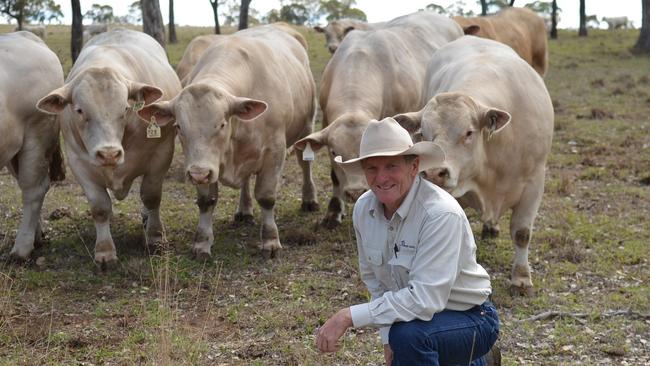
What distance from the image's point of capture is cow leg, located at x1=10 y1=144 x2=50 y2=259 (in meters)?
7.52

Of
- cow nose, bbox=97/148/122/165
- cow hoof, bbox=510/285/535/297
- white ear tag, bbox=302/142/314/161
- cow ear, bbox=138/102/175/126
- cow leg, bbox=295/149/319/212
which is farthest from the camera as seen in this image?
cow leg, bbox=295/149/319/212

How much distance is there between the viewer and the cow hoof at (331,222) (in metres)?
8.57

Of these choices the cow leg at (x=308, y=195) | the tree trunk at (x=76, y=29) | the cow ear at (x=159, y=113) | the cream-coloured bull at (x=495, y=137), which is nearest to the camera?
the cream-coloured bull at (x=495, y=137)

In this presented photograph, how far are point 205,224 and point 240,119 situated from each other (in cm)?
105

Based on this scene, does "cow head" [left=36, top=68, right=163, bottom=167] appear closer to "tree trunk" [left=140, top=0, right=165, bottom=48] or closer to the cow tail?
the cow tail

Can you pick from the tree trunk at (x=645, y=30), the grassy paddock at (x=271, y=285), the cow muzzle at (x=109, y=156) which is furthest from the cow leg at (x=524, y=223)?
the tree trunk at (x=645, y=30)

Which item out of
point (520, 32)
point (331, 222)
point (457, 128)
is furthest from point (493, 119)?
point (520, 32)

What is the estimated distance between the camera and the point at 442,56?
8.45m

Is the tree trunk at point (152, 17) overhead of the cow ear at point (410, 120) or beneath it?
beneath

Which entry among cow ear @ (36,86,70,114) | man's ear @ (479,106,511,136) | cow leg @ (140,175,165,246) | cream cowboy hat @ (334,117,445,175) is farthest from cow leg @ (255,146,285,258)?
cream cowboy hat @ (334,117,445,175)

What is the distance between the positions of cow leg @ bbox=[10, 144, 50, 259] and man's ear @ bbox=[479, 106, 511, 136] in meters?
3.86

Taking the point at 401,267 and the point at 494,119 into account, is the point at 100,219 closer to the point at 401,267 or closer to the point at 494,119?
the point at 494,119

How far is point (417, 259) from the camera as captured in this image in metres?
3.94

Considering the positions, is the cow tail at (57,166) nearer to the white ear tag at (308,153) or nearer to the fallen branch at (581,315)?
the white ear tag at (308,153)
